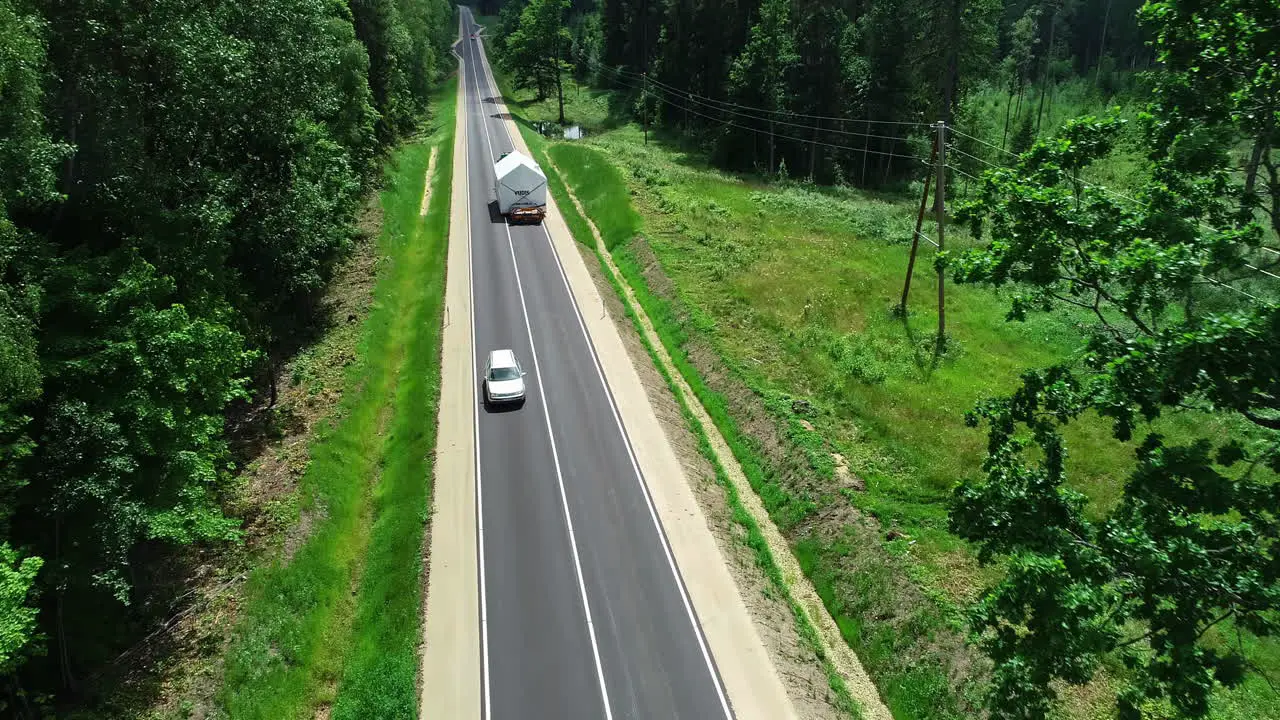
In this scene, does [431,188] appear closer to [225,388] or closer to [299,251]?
[299,251]

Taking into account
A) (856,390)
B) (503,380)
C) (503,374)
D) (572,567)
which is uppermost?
(856,390)

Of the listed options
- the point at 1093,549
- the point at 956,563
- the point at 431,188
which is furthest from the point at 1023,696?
the point at 431,188

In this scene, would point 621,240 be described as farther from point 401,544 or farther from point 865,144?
point 865,144

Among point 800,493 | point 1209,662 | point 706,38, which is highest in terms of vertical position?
point 706,38

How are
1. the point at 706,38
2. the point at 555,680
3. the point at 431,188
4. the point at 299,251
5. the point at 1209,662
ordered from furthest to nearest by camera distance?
the point at 706,38 → the point at 431,188 → the point at 299,251 → the point at 555,680 → the point at 1209,662

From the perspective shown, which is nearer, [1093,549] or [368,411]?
[1093,549]

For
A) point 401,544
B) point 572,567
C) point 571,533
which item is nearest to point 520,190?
point 401,544

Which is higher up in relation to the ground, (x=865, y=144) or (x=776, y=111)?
(x=776, y=111)
